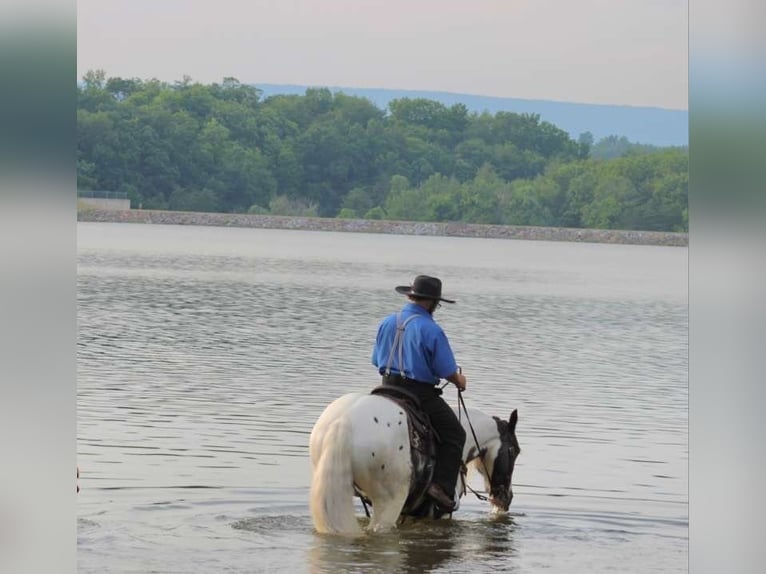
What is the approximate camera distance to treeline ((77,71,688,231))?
12644cm

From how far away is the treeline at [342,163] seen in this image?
415 ft

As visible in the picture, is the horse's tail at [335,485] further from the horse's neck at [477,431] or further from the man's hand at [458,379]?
the horse's neck at [477,431]

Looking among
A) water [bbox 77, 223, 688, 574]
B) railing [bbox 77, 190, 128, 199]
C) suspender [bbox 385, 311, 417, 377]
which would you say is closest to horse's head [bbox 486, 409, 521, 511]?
water [bbox 77, 223, 688, 574]

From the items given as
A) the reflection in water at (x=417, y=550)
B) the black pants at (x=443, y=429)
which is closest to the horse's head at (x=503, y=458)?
the reflection in water at (x=417, y=550)

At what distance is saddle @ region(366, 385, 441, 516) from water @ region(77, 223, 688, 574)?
343 millimetres

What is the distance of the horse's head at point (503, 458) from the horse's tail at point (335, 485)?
1.67 m

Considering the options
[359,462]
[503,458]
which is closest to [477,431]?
[503,458]

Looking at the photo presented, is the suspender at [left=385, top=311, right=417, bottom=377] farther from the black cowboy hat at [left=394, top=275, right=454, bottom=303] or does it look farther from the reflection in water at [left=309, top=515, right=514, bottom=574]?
the reflection in water at [left=309, top=515, right=514, bottom=574]

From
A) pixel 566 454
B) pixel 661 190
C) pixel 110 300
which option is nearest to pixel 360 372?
pixel 566 454
